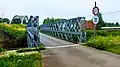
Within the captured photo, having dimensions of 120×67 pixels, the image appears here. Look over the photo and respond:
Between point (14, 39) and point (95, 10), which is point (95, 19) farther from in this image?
point (14, 39)

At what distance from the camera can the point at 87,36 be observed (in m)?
25.1

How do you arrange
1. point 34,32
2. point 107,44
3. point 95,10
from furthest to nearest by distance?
point 34,32
point 95,10
point 107,44

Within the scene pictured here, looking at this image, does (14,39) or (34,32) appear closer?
(34,32)

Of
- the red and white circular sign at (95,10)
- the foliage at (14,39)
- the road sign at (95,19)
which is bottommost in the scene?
the foliage at (14,39)

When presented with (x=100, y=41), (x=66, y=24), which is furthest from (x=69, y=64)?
(x=66, y=24)

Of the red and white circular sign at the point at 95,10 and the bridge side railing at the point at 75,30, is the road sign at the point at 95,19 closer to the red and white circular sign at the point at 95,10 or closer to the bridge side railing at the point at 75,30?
the red and white circular sign at the point at 95,10

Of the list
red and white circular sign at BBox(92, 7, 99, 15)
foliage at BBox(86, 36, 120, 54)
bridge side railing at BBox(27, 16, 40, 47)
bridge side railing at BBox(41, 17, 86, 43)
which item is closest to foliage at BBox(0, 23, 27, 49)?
bridge side railing at BBox(27, 16, 40, 47)

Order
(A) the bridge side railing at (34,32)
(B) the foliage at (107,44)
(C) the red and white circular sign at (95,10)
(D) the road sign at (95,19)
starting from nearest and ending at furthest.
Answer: (B) the foliage at (107,44) → (C) the red and white circular sign at (95,10) → (D) the road sign at (95,19) → (A) the bridge side railing at (34,32)

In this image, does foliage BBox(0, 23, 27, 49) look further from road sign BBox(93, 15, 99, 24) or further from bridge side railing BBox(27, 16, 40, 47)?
road sign BBox(93, 15, 99, 24)

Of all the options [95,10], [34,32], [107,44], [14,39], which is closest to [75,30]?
[34,32]

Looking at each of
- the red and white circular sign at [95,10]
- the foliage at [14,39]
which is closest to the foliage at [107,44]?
the red and white circular sign at [95,10]

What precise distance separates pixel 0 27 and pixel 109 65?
2001 cm

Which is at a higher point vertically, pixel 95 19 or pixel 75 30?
pixel 95 19

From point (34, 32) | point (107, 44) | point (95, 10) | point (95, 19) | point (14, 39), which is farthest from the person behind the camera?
point (14, 39)
